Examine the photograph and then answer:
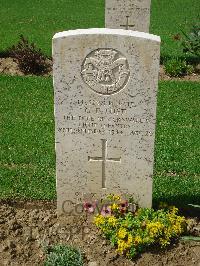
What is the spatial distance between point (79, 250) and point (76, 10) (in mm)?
14967

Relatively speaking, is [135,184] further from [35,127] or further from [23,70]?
[23,70]

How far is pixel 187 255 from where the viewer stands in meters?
4.87

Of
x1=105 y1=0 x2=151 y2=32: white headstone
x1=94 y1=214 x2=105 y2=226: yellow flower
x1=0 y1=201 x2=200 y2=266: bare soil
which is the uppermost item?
x1=105 y1=0 x2=151 y2=32: white headstone

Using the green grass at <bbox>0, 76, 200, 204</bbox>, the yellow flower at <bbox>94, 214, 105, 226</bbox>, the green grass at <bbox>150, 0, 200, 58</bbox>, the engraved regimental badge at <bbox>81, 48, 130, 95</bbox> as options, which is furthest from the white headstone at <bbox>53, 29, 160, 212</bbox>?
the green grass at <bbox>150, 0, 200, 58</bbox>

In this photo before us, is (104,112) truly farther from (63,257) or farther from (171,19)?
(171,19)

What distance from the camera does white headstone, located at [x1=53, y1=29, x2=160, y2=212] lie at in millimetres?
4582

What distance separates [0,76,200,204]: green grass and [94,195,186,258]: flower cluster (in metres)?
0.90

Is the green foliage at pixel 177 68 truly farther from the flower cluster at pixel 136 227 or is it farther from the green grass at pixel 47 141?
the flower cluster at pixel 136 227

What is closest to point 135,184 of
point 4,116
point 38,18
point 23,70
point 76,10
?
point 4,116

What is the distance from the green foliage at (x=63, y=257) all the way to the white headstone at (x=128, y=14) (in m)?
7.26

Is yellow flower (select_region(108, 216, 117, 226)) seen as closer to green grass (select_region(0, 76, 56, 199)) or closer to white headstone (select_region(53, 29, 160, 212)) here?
white headstone (select_region(53, 29, 160, 212))

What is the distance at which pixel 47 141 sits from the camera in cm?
773

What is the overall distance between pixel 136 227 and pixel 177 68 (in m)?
6.72

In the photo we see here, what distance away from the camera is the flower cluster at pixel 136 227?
186 inches
